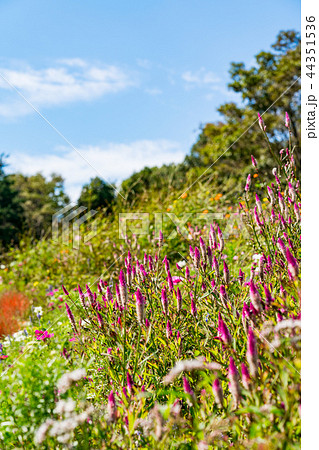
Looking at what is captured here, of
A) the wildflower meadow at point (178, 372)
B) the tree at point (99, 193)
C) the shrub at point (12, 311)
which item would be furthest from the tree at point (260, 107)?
the wildflower meadow at point (178, 372)

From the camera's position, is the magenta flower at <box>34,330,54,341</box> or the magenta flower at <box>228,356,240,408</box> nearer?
the magenta flower at <box>228,356,240,408</box>

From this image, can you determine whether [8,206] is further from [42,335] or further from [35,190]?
[42,335]

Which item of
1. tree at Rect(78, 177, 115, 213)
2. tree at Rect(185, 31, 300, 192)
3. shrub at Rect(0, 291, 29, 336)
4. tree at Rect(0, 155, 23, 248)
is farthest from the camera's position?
tree at Rect(0, 155, 23, 248)

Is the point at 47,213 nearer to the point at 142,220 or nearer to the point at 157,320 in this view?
the point at 142,220

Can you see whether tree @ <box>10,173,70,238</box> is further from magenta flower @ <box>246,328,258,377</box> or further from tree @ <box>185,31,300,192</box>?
magenta flower @ <box>246,328,258,377</box>

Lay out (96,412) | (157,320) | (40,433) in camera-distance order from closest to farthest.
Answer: (40,433) < (96,412) < (157,320)

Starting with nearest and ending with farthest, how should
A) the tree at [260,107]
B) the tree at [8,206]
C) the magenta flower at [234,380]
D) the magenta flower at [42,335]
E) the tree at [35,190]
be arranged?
the magenta flower at [234,380]
the magenta flower at [42,335]
the tree at [260,107]
the tree at [8,206]
the tree at [35,190]

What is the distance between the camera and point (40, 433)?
137 cm

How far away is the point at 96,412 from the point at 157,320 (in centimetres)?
77

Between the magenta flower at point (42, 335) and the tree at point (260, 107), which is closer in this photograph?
the magenta flower at point (42, 335)

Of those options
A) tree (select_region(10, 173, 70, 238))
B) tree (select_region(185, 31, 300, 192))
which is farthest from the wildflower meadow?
tree (select_region(10, 173, 70, 238))

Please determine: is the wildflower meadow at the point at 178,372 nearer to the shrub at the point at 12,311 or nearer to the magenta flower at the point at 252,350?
the magenta flower at the point at 252,350
